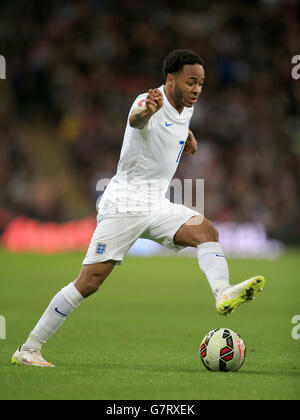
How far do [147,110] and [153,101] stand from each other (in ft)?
0.35

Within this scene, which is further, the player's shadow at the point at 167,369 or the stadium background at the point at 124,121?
the stadium background at the point at 124,121

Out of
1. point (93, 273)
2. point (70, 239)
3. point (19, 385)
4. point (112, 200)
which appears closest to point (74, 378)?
point (19, 385)

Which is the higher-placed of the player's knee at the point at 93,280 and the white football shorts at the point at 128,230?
the white football shorts at the point at 128,230

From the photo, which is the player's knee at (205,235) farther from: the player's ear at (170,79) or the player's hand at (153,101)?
the player's ear at (170,79)

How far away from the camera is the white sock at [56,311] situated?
620cm

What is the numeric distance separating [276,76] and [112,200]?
2042 cm

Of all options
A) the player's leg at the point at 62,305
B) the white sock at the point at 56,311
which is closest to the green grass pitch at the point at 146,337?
the player's leg at the point at 62,305

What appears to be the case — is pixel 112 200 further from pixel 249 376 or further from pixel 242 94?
pixel 242 94

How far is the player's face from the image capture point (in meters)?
6.23

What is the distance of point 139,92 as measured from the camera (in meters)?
24.4

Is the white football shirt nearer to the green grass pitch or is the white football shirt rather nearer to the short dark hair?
the short dark hair

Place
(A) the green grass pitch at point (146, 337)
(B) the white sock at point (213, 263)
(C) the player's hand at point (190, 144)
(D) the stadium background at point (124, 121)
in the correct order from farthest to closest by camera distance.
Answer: (D) the stadium background at point (124, 121) → (C) the player's hand at point (190, 144) → (B) the white sock at point (213, 263) → (A) the green grass pitch at point (146, 337)

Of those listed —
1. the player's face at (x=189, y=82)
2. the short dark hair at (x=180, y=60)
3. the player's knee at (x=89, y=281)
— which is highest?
the short dark hair at (x=180, y=60)

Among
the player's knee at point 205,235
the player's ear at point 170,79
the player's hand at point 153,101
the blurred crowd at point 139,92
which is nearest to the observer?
the player's hand at point 153,101
